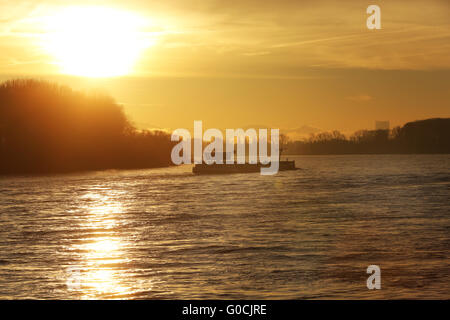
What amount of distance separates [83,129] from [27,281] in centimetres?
11731

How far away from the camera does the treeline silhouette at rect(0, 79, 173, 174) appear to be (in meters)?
121

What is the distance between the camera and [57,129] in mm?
126125

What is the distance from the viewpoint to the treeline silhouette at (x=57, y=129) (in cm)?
12131

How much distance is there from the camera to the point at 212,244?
26.3 m

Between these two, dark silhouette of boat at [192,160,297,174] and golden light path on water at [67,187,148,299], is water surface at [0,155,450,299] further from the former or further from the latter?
dark silhouette of boat at [192,160,297,174]

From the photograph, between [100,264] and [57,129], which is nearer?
[100,264]

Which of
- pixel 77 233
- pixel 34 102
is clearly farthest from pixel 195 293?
pixel 34 102

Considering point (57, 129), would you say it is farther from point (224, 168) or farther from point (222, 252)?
point (222, 252)

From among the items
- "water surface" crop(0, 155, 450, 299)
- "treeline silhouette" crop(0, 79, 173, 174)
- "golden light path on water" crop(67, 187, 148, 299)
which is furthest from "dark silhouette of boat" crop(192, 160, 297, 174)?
"golden light path on water" crop(67, 187, 148, 299)

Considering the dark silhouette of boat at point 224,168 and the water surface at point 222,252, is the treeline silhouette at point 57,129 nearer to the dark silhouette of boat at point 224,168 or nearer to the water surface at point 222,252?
the dark silhouette of boat at point 224,168

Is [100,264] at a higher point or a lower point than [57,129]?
lower

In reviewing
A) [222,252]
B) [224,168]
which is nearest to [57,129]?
[224,168]

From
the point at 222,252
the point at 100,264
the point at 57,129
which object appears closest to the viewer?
the point at 100,264
